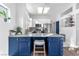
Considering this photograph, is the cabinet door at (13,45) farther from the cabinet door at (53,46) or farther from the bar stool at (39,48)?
the cabinet door at (53,46)

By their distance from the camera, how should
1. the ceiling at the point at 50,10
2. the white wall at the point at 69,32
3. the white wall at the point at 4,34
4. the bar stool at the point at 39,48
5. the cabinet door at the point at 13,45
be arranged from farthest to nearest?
the white wall at the point at 69,32
the ceiling at the point at 50,10
the bar stool at the point at 39,48
the cabinet door at the point at 13,45
the white wall at the point at 4,34

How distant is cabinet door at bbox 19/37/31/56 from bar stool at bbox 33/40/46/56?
1.14 ft

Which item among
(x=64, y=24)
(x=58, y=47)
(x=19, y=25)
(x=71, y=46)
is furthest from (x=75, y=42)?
(x=19, y=25)

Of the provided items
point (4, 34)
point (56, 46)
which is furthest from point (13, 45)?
point (56, 46)

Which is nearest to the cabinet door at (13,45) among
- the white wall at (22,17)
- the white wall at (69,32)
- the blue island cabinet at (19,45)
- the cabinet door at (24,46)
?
the blue island cabinet at (19,45)

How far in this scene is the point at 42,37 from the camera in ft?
17.0

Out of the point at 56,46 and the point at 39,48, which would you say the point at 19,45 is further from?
the point at 56,46

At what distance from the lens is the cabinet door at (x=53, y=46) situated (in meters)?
4.56

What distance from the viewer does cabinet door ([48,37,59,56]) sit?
456cm

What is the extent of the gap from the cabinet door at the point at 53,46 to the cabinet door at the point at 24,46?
696 mm

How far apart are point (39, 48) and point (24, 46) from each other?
80cm

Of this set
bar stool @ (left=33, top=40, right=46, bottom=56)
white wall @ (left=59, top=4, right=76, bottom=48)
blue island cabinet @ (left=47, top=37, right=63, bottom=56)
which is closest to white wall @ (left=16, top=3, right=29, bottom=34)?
bar stool @ (left=33, top=40, right=46, bottom=56)

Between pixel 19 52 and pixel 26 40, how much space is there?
0.44m

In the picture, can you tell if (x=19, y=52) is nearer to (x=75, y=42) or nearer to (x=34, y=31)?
(x=34, y=31)
